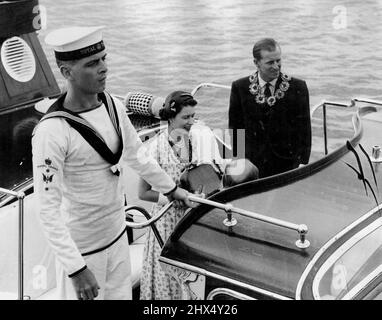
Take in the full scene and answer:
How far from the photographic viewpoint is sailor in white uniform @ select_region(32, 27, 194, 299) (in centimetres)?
246

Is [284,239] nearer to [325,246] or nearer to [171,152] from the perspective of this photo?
[325,246]

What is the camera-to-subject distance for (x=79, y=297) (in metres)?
2.52

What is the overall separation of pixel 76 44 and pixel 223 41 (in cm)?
1265

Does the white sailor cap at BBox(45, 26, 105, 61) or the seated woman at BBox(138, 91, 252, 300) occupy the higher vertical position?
the white sailor cap at BBox(45, 26, 105, 61)

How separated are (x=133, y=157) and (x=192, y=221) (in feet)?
1.30

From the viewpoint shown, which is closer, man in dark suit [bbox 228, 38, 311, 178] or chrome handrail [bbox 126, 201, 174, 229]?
chrome handrail [bbox 126, 201, 174, 229]

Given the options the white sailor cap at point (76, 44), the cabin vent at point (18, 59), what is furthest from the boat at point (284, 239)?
the cabin vent at point (18, 59)

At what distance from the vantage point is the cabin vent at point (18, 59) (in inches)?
209

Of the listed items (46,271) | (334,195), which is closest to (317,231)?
(334,195)

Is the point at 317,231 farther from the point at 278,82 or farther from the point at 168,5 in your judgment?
the point at 168,5

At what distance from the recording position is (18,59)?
17.9ft

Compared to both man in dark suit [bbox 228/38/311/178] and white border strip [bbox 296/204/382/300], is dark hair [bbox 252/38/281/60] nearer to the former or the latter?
man in dark suit [bbox 228/38/311/178]

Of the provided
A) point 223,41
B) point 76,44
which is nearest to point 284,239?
point 76,44

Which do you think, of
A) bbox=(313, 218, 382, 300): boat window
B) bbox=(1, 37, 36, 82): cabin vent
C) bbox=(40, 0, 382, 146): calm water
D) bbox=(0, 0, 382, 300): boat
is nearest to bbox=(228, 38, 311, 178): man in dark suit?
bbox=(0, 0, 382, 300): boat
